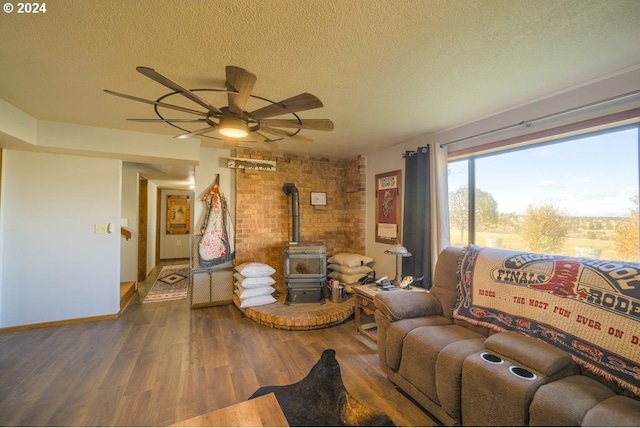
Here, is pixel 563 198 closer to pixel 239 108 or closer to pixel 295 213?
pixel 239 108

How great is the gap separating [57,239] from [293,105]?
11.4ft

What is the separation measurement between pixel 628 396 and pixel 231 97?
2581 millimetres

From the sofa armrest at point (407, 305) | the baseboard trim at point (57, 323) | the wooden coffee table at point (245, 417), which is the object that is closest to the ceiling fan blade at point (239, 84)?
the wooden coffee table at point (245, 417)

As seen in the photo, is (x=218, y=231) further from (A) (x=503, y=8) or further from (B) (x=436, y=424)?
(A) (x=503, y=8)

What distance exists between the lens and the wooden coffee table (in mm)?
1087

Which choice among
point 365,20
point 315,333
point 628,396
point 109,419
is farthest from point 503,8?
point 109,419

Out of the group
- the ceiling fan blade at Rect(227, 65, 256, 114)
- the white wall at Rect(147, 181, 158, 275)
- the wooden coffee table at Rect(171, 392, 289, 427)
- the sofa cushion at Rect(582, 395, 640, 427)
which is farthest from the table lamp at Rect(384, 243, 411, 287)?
the white wall at Rect(147, 181, 158, 275)

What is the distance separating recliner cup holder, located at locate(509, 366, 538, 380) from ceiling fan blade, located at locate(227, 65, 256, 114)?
210cm

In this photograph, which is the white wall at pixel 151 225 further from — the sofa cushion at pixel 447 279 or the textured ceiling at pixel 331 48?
the sofa cushion at pixel 447 279

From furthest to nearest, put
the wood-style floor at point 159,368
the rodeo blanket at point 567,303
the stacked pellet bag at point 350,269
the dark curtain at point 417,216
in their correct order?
the stacked pellet bag at point 350,269 < the dark curtain at point 417,216 < the wood-style floor at point 159,368 < the rodeo blanket at point 567,303

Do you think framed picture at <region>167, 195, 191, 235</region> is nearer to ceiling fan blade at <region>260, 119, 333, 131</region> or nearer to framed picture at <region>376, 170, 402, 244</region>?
framed picture at <region>376, 170, 402, 244</region>

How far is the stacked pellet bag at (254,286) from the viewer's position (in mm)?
3298

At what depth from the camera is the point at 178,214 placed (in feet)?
23.9

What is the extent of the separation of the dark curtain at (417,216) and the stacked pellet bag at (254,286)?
1862 mm
